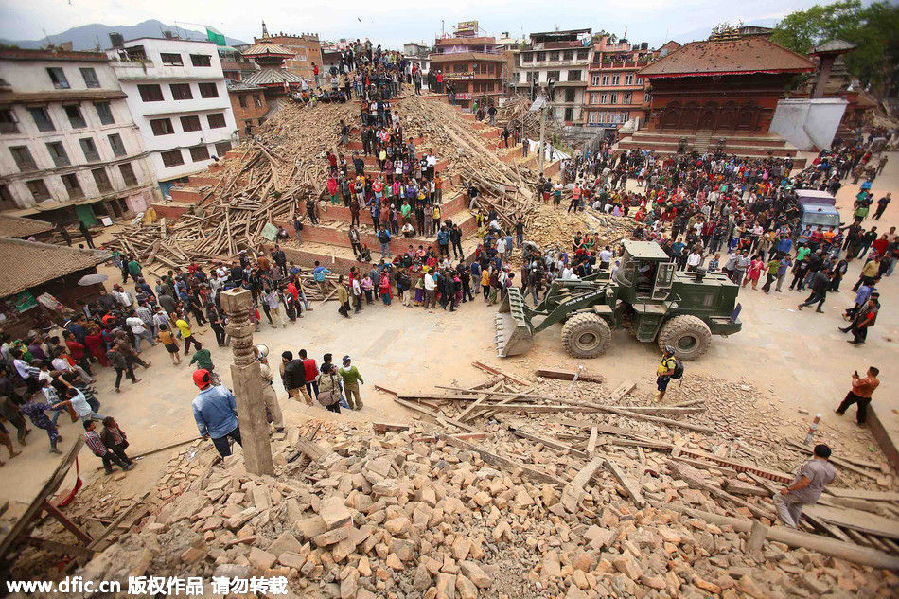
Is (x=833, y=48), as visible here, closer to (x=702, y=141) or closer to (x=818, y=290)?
(x=702, y=141)

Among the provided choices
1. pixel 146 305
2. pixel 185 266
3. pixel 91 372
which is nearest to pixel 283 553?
pixel 91 372

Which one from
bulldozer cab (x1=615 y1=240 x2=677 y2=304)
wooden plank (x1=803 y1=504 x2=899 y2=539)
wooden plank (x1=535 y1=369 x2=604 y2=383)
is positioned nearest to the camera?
wooden plank (x1=803 y1=504 x2=899 y2=539)

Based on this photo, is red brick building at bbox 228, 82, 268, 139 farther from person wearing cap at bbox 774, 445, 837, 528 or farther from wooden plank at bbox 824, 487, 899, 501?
wooden plank at bbox 824, 487, 899, 501

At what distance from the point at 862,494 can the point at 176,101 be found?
118ft

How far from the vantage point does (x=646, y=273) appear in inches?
392

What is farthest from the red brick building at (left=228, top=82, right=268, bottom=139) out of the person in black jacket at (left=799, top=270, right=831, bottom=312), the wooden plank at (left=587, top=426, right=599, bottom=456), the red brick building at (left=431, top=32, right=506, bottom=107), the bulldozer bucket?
the person in black jacket at (left=799, top=270, right=831, bottom=312)

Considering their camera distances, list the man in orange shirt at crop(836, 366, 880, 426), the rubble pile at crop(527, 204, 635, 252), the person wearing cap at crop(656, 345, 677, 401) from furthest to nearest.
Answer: the rubble pile at crop(527, 204, 635, 252) < the person wearing cap at crop(656, 345, 677, 401) < the man in orange shirt at crop(836, 366, 880, 426)

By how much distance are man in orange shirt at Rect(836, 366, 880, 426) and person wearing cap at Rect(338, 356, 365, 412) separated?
9.23 meters

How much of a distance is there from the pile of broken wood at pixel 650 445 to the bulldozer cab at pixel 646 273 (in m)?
2.34

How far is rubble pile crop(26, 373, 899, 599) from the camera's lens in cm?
416

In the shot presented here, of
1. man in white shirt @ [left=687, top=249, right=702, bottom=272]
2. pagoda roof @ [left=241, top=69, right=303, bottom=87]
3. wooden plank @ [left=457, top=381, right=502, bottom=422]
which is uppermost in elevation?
pagoda roof @ [left=241, top=69, right=303, bottom=87]

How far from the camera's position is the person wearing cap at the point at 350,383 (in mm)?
8297

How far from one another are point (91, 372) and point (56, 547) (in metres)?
7.89

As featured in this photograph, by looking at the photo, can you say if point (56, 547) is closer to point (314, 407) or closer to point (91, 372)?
point (314, 407)
